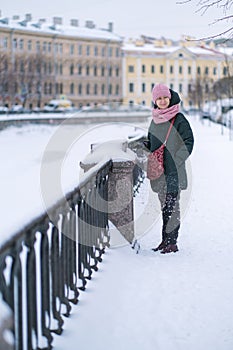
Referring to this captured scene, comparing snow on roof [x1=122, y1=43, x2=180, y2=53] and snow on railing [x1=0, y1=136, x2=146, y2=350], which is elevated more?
snow on roof [x1=122, y1=43, x2=180, y2=53]

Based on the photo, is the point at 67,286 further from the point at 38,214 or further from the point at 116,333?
the point at 38,214

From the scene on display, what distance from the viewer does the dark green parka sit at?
6.77m

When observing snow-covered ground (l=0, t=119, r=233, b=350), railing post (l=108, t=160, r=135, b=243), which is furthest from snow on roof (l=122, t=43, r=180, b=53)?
railing post (l=108, t=160, r=135, b=243)

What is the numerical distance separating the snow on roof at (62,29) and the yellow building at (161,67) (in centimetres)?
382

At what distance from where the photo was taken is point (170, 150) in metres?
6.93

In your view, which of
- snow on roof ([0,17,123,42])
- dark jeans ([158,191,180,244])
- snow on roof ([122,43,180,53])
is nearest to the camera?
dark jeans ([158,191,180,244])

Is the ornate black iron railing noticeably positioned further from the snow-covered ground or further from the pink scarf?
the pink scarf

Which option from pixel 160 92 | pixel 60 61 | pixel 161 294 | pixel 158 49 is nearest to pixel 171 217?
pixel 160 92

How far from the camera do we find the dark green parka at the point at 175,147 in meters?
6.77

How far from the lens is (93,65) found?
103062 millimetres

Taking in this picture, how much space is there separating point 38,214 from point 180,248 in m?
3.66

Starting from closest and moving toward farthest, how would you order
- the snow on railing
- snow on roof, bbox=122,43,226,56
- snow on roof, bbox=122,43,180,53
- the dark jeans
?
the snow on railing < the dark jeans < snow on roof, bbox=122,43,226,56 < snow on roof, bbox=122,43,180,53

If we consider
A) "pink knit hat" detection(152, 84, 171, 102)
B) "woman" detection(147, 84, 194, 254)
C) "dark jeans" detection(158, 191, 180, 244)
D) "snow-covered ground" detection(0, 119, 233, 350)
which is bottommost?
"snow-covered ground" detection(0, 119, 233, 350)

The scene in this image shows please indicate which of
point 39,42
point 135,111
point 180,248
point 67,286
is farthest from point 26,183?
point 39,42
